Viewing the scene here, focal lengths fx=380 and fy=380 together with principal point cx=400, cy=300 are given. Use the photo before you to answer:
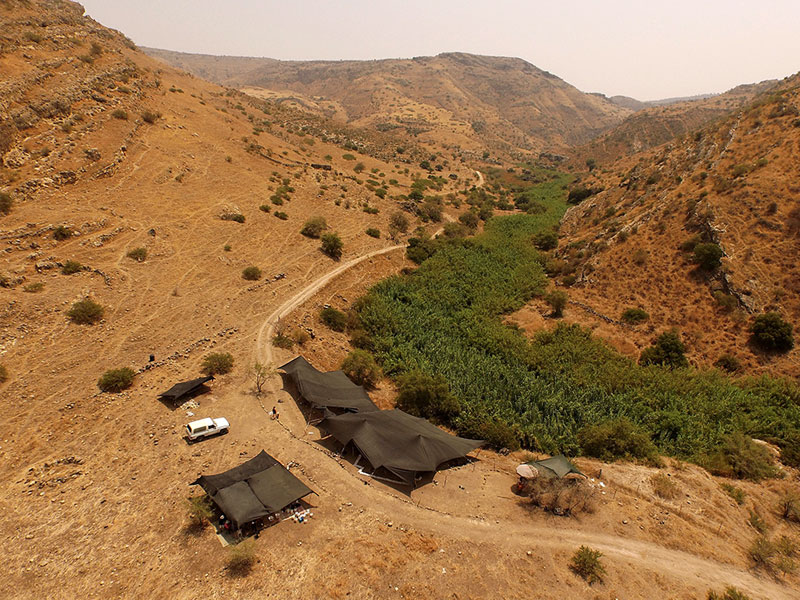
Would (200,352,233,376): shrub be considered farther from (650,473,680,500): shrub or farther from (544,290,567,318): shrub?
(544,290,567,318): shrub

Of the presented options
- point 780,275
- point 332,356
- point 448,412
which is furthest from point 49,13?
point 780,275

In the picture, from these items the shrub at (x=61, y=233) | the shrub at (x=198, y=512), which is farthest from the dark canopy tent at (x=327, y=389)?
the shrub at (x=61, y=233)

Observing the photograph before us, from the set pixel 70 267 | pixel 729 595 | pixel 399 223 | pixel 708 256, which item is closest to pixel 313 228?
pixel 399 223

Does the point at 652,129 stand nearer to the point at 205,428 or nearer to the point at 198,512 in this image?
the point at 205,428

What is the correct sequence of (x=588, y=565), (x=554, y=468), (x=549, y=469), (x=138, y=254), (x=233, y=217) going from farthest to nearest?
(x=233, y=217) → (x=138, y=254) → (x=554, y=468) → (x=549, y=469) → (x=588, y=565)

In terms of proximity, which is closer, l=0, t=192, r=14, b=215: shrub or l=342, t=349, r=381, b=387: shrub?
l=342, t=349, r=381, b=387: shrub

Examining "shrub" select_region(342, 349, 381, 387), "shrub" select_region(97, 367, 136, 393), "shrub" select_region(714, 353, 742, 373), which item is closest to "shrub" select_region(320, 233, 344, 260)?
"shrub" select_region(342, 349, 381, 387)
